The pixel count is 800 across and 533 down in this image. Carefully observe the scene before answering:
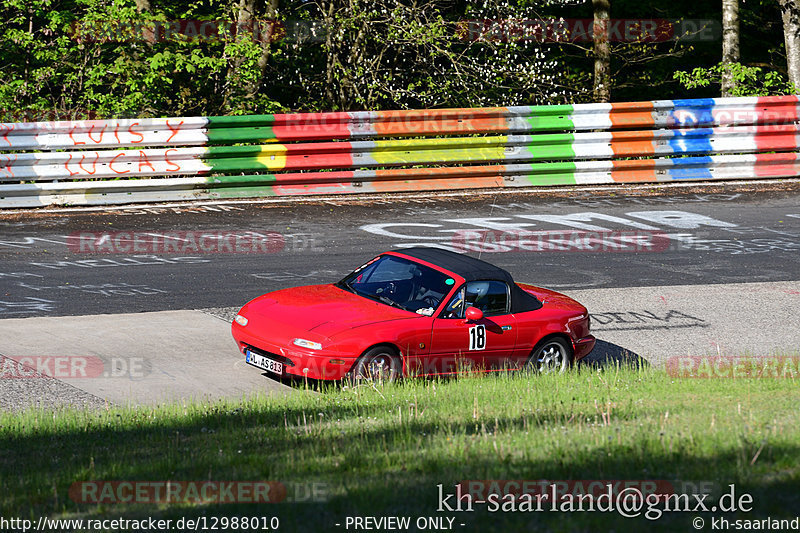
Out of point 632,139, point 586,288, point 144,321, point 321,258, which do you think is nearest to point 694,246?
point 586,288

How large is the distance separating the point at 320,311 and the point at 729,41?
16.6m

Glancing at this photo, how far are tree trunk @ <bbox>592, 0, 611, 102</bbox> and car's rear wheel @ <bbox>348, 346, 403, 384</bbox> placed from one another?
1519cm

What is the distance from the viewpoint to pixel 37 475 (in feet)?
19.9

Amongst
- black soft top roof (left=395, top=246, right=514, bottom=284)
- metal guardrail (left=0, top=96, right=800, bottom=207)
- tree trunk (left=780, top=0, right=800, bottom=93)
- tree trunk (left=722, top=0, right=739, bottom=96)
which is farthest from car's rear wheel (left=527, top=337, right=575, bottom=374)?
tree trunk (left=780, top=0, right=800, bottom=93)

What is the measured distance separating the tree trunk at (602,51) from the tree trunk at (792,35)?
156 inches

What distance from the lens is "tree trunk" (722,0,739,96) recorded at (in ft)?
73.8

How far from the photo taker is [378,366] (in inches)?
367

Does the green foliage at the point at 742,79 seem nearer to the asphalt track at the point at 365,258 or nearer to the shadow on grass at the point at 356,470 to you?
the asphalt track at the point at 365,258

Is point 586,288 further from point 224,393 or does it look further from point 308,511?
point 308,511

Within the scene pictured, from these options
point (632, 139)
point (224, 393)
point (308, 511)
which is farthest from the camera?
point (632, 139)

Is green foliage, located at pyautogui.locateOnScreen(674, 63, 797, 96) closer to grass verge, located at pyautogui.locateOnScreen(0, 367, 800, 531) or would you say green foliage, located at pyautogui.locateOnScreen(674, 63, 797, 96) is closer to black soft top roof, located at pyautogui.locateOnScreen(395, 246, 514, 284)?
black soft top roof, located at pyautogui.locateOnScreen(395, 246, 514, 284)

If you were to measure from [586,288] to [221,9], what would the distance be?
1144 cm

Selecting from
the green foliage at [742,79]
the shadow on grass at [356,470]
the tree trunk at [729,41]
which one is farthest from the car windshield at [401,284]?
the tree trunk at [729,41]

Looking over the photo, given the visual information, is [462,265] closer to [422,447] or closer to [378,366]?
[378,366]
